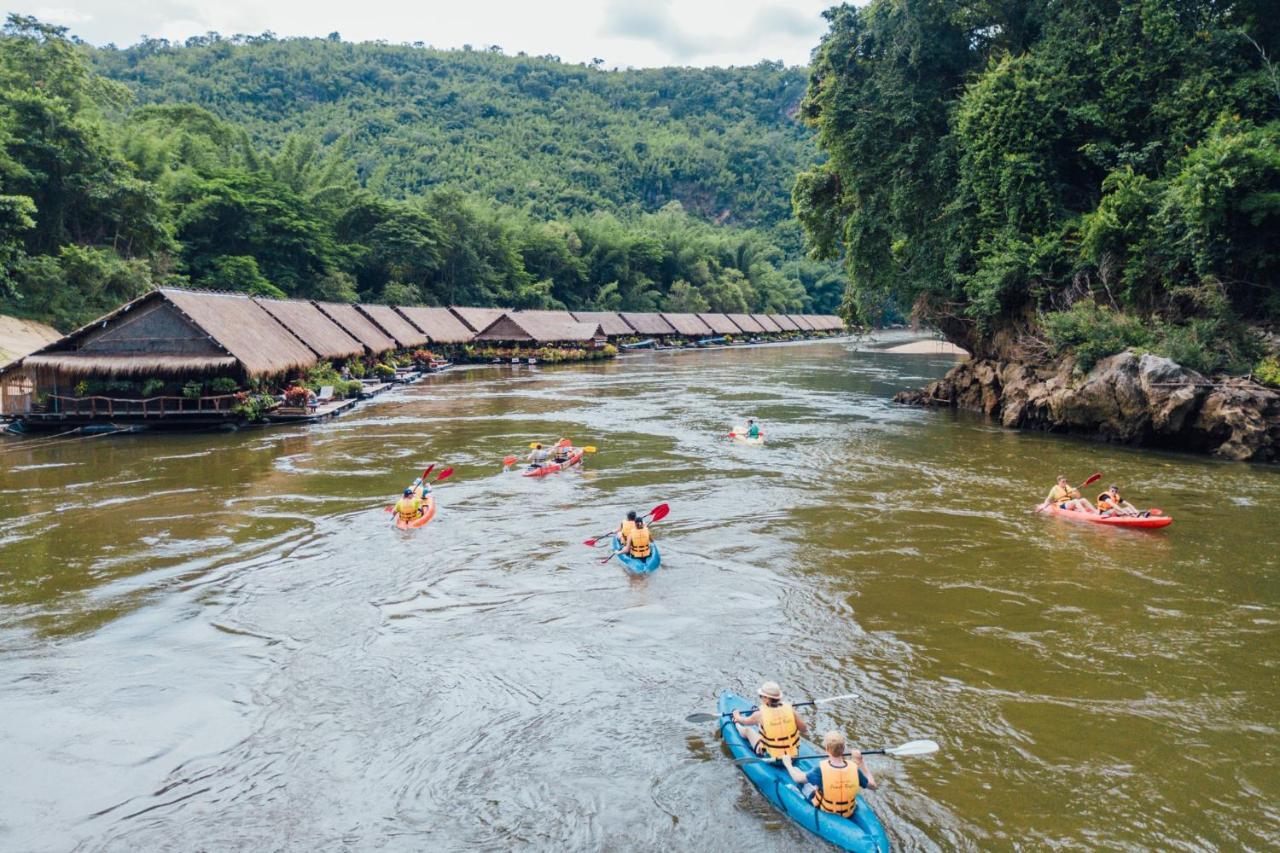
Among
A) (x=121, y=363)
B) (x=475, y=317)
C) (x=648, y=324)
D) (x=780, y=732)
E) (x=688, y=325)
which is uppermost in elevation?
(x=688, y=325)

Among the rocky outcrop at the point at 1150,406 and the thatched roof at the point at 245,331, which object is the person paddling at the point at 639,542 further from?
the thatched roof at the point at 245,331

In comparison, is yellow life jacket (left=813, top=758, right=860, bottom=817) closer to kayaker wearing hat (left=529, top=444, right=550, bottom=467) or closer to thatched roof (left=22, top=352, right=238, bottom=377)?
kayaker wearing hat (left=529, top=444, right=550, bottom=467)

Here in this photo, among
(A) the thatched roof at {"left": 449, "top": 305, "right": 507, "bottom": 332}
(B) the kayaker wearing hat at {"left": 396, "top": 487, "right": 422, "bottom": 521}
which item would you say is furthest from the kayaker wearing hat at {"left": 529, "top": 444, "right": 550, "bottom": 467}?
(A) the thatched roof at {"left": 449, "top": 305, "right": 507, "bottom": 332}

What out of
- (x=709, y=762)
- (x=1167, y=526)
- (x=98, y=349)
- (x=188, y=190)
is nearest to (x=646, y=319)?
(x=188, y=190)

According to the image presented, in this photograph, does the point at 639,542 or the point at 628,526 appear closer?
the point at 639,542

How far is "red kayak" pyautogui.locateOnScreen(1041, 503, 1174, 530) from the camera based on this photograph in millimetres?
15805

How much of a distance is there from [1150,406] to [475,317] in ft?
161

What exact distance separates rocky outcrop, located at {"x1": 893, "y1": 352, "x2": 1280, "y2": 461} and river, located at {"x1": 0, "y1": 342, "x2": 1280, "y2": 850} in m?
2.03

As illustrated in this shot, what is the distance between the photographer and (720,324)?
296 feet

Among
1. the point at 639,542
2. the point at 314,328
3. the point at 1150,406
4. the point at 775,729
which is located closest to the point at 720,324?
the point at 314,328

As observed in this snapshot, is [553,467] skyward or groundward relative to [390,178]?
groundward

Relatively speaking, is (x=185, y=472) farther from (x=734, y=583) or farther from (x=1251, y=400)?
(x=1251, y=400)

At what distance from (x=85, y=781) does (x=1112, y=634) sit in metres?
12.3

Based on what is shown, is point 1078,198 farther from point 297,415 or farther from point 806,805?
point 297,415
